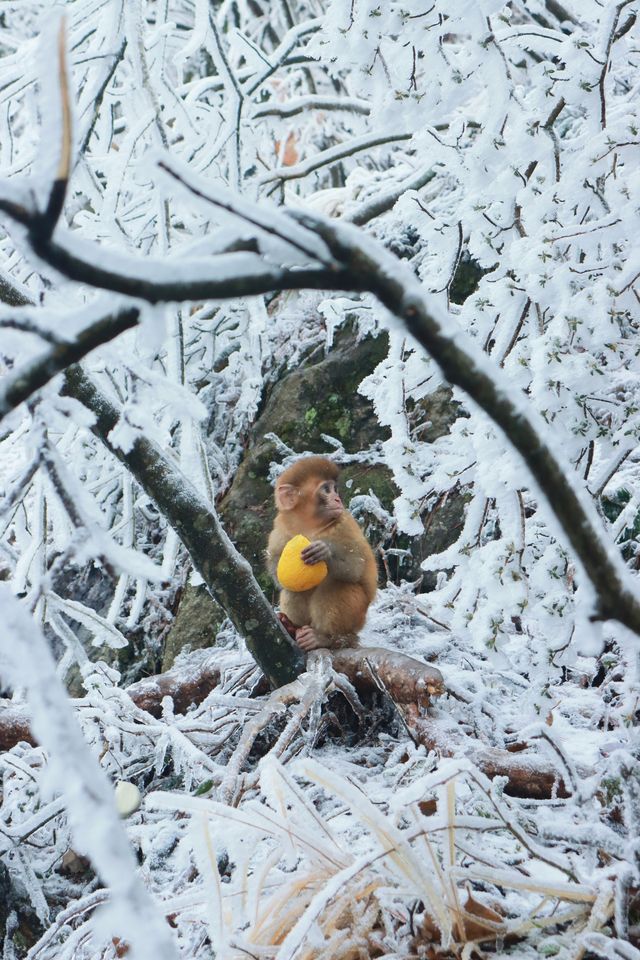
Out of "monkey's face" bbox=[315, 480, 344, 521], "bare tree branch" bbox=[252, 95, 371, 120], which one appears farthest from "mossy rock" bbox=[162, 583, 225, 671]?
"bare tree branch" bbox=[252, 95, 371, 120]

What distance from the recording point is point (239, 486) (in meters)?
4.85

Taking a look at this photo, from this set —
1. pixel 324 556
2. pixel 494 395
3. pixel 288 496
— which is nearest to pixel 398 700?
pixel 324 556

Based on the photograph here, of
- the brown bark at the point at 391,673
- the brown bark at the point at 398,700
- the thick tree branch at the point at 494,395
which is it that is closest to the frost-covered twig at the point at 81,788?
the thick tree branch at the point at 494,395

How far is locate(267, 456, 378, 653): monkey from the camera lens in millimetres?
3064

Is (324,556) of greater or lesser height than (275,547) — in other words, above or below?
below

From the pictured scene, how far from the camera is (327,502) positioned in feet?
10.8

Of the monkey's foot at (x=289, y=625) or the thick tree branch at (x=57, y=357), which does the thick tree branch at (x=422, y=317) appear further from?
the monkey's foot at (x=289, y=625)

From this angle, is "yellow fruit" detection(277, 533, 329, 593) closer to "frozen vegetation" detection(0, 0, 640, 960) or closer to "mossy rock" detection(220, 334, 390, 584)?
"frozen vegetation" detection(0, 0, 640, 960)

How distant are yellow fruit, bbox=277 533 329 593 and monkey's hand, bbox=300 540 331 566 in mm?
22

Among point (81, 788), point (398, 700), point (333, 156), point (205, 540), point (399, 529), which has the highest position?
point (333, 156)

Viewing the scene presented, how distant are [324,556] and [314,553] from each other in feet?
0.14

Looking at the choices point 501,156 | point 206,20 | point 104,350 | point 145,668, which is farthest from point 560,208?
point 145,668

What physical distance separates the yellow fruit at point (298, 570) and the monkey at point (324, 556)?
0.10 ft

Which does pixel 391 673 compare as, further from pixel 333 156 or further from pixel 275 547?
pixel 333 156
